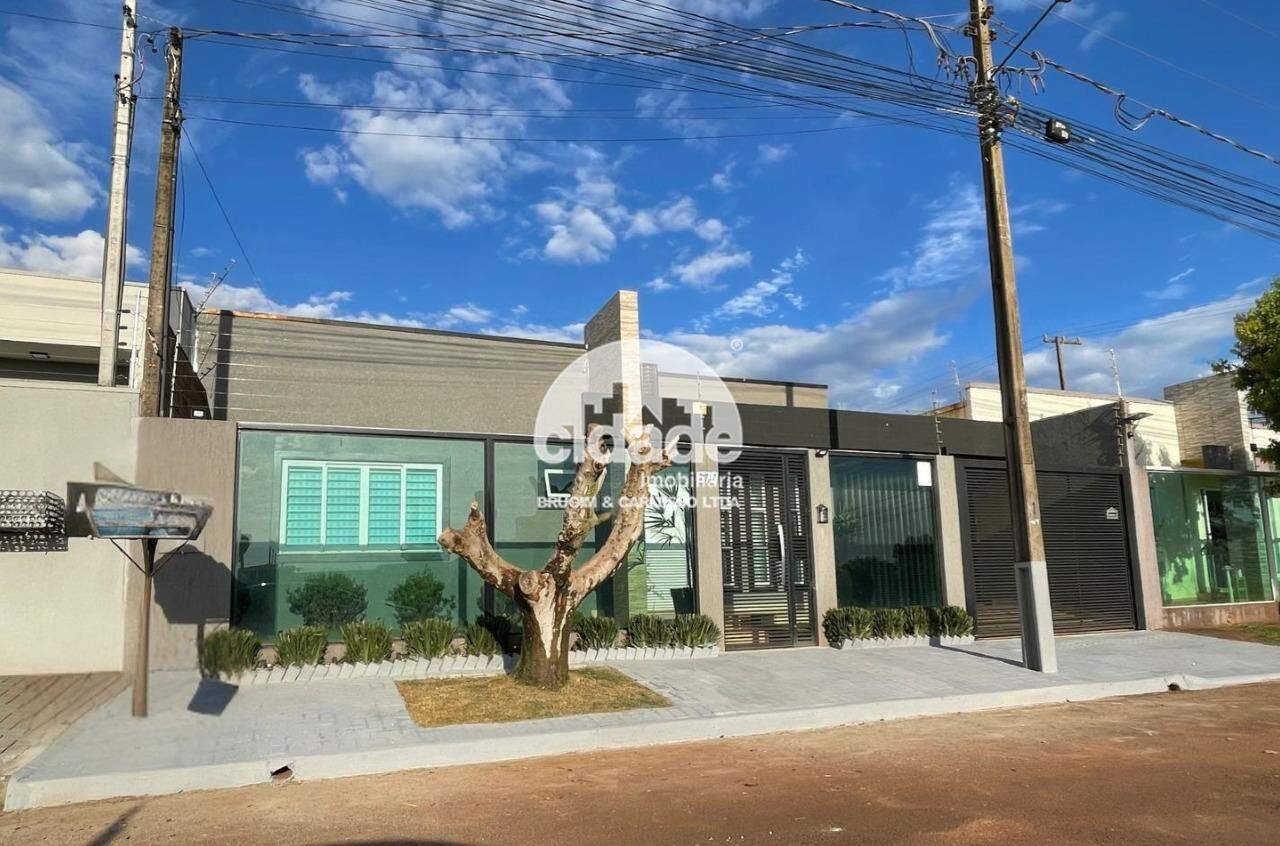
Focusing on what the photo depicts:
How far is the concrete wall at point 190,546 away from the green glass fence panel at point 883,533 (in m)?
8.47

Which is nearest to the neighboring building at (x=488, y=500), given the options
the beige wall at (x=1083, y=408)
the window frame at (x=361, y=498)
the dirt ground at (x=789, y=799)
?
the window frame at (x=361, y=498)

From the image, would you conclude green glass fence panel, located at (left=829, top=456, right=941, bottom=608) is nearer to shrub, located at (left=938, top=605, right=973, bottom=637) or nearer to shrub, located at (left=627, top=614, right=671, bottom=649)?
shrub, located at (left=938, top=605, right=973, bottom=637)

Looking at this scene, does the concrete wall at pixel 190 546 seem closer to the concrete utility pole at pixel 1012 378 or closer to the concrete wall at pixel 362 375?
the concrete wall at pixel 362 375

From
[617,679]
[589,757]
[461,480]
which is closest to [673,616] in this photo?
[617,679]

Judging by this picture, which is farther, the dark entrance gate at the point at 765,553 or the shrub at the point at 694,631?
the dark entrance gate at the point at 765,553

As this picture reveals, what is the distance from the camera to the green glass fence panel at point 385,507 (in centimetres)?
1126

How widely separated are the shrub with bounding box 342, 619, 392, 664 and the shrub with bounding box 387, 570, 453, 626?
0.61 meters

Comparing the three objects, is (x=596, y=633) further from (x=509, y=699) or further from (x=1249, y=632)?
(x=1249, y=632)

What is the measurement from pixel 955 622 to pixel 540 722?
7.79 metres

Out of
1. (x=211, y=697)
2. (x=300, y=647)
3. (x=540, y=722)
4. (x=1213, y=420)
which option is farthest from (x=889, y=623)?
(x=1213, y=420)

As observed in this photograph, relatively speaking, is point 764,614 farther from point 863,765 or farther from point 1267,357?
point 1267,357

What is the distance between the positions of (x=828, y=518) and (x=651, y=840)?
28.3 feet

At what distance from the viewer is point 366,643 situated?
10234mm

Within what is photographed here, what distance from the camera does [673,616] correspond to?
40.2 feet
